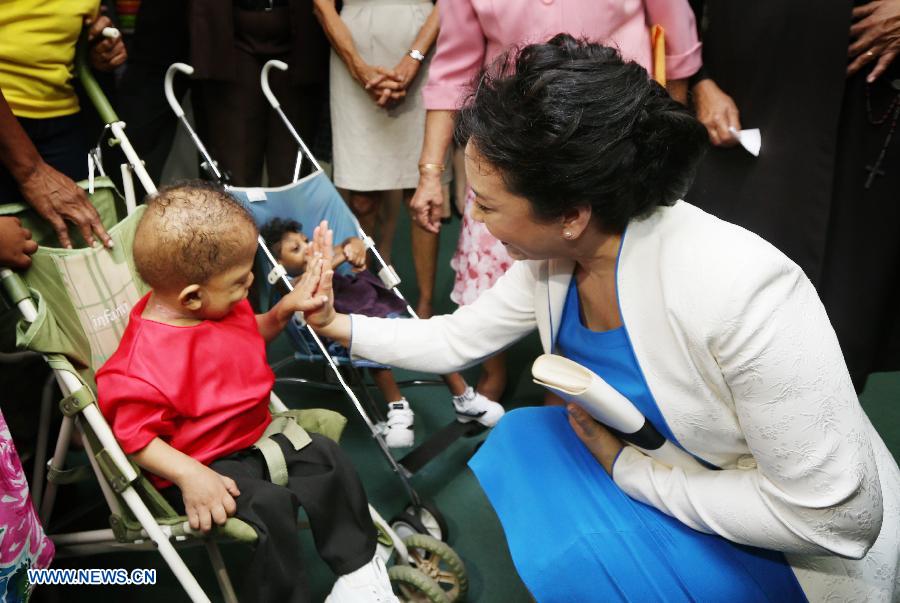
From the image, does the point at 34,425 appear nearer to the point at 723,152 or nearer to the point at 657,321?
the point at 657,321

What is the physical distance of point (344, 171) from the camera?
300 centimetres

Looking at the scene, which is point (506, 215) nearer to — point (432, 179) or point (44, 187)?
point (432, 179)

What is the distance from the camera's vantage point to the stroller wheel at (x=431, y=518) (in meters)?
2.13

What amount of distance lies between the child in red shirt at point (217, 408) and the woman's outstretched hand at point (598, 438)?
0.50 m

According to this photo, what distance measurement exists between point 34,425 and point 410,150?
5.01ft

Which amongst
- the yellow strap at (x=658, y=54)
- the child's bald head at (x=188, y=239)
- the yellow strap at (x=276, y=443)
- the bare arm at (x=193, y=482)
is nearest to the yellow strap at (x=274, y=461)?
the yellow strap at (x=276, y=443)

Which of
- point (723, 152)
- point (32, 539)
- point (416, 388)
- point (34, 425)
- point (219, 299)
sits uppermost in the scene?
point (723, 152)

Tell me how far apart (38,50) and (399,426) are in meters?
1.37

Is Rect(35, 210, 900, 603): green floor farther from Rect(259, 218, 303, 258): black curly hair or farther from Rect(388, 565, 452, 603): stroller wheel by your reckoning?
Rect(259, 218, 303, 258): black curly hair

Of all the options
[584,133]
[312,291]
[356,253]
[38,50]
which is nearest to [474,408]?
[356,253]

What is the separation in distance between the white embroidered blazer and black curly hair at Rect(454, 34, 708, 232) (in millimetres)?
101

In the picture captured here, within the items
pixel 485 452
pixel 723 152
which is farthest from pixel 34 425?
pixel 723 152

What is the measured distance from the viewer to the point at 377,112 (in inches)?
115

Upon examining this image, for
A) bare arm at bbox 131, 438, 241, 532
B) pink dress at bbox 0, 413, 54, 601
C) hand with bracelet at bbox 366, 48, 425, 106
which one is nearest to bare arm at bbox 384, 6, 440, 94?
hand with bracelet at bbox 366, 48, 425, 106
